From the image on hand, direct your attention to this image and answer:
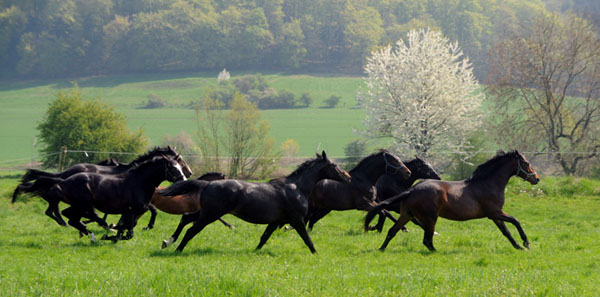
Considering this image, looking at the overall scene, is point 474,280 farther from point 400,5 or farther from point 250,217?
point 400,5

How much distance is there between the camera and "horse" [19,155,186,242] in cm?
1238

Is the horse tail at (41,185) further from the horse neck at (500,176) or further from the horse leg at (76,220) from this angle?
the horse neck at (500,176)

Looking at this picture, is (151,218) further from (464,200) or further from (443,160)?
(443,160)

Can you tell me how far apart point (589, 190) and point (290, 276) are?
18.8 meters

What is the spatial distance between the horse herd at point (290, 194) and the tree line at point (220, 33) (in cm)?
9904

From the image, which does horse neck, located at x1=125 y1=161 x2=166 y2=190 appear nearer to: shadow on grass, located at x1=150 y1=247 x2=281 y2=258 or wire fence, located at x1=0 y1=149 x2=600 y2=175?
shadow on grass, located at x1=150 y1=247 x2=281 y2=258

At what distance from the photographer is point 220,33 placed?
396ft

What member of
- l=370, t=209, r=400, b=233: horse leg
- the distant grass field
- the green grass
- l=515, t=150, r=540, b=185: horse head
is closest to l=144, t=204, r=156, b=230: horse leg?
the green grass

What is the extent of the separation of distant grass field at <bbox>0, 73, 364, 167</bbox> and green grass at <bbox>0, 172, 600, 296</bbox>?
4305cm

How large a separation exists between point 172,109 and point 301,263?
8390 cm

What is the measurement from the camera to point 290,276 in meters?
8.31

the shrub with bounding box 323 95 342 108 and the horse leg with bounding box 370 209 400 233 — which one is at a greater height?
the horse leg with bounding box 370 209 400 233

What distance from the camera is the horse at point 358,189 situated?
1370 centimetres

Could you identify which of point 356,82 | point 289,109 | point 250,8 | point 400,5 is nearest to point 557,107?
point 289,109
